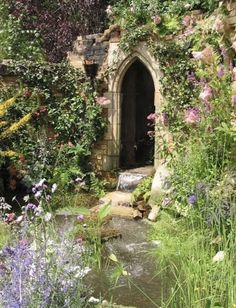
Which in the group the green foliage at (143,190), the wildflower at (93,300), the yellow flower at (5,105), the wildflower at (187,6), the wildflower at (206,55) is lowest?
the green foliage at (143,190)

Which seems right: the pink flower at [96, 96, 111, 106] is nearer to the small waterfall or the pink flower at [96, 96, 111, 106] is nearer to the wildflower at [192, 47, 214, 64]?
the small waterfall

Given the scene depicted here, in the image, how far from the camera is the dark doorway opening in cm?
1056

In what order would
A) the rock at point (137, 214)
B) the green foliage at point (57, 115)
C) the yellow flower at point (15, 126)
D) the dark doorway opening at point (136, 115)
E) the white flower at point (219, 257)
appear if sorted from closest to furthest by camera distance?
the white flower at point (219, 257)
the rock at point (137, 214)
the yellow flower at point (15, 126)
the green foliage at point (57, 115)
the dark doorway opening at point (136, 115)

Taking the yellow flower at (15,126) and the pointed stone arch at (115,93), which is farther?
the pointed stone arch at (115,93)

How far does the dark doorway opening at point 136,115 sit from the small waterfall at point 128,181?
877 millimetres

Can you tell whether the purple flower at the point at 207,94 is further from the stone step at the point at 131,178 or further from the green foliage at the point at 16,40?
the green foliage at the point at 16,40

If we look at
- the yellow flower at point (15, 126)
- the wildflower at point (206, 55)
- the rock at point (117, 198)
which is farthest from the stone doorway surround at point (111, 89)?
the wildflower at point (206, 55)

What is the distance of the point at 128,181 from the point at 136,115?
238cm

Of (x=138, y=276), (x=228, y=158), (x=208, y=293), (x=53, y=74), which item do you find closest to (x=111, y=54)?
(x=53, y=74)

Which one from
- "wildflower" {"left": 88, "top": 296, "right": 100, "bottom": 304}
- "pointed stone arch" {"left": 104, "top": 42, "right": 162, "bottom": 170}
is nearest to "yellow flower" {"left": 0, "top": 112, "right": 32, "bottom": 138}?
"pointed stone arch" {"left": 104, "top": 42, "right": 162, "bottom": 170}

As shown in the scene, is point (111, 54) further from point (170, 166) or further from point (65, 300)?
point (65, 300)

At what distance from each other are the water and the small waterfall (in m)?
2.00

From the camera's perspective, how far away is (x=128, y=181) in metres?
9.34

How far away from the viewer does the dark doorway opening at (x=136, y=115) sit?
10559mm
